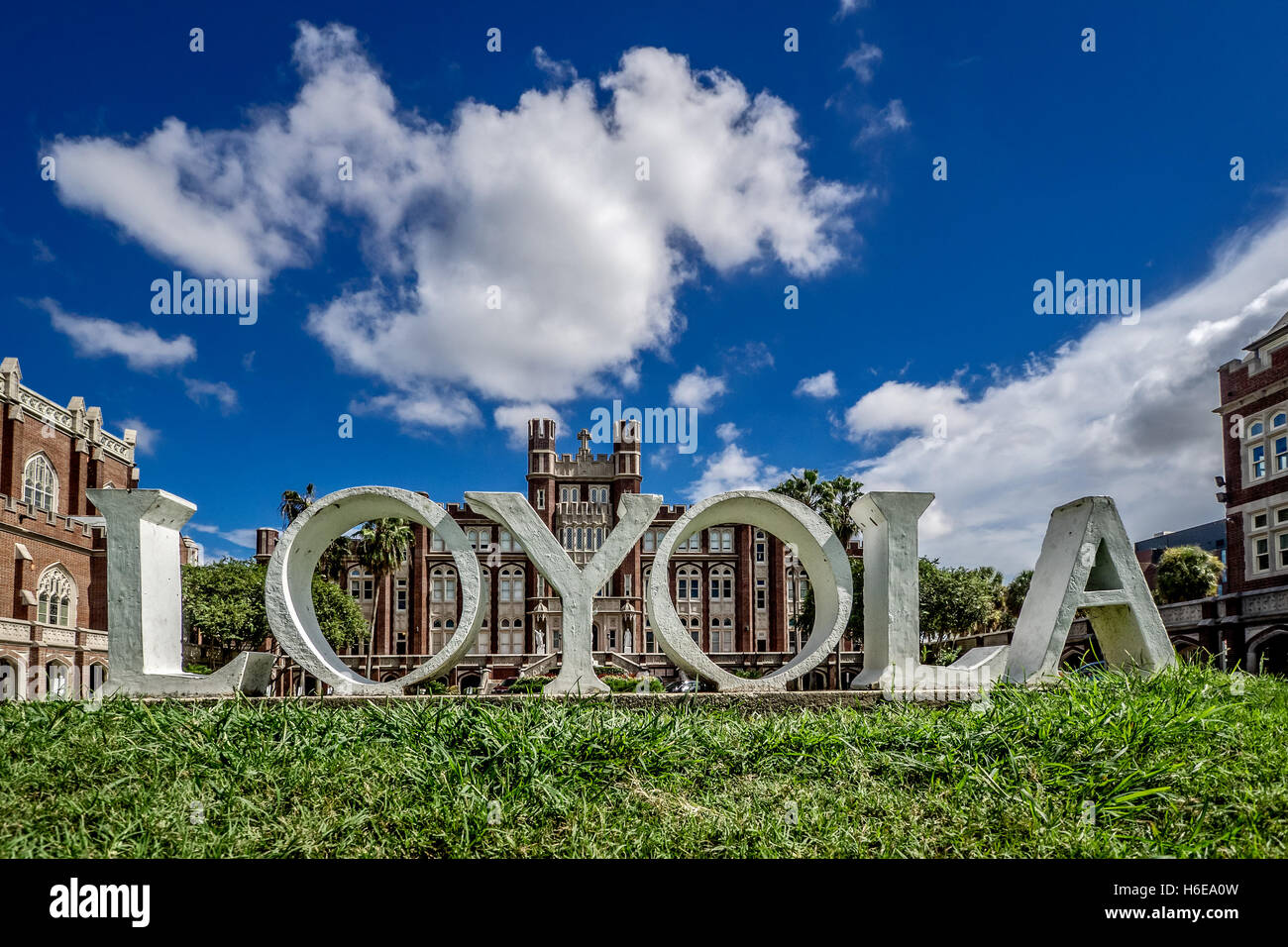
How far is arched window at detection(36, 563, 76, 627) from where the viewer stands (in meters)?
33.0

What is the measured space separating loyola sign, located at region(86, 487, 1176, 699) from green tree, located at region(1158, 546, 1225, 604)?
108 ft

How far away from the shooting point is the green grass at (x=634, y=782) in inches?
227

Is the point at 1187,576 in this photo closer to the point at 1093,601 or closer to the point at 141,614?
the point at 1093,601

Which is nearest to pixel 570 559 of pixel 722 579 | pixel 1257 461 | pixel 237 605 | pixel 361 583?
pixel 1257 461

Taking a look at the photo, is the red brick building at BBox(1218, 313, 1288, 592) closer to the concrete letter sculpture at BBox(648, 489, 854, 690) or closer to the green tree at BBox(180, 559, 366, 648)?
the concrete letter sculpture at BBox(648, 489, 854, 690)

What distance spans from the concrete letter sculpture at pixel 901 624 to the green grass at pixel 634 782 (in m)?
2.27

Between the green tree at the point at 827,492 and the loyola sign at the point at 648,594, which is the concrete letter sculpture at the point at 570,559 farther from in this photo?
the green tree at the point at 827,492

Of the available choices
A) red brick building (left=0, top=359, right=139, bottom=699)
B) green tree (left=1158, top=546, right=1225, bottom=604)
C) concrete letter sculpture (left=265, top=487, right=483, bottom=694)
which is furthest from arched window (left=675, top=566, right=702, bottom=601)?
concrete letter sculpture (left=265, top=487, right=483, bottom=694)

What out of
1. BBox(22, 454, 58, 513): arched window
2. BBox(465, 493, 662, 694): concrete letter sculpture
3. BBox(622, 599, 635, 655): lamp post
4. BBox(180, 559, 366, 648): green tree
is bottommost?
BBox(622, 599, 635, 655): lamp post

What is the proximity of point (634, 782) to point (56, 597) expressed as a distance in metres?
36.2

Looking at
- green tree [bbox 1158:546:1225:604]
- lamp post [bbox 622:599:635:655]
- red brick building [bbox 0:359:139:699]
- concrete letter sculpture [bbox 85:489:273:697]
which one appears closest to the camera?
concrete letter sculpture [bbox 85:489:273:697]

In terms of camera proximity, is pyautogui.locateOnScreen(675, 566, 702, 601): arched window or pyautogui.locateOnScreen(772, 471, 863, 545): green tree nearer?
pyautogui.locateOnScreen(772, 471, 863, 545): green tree

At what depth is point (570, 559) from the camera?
11344 millimetres

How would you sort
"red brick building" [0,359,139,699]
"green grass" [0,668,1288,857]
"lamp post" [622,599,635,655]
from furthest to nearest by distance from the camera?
"lamp post" [622,599,635,655] < "red brick building" [0,359,139,699] < "green grass" [0,668,1288,857]
